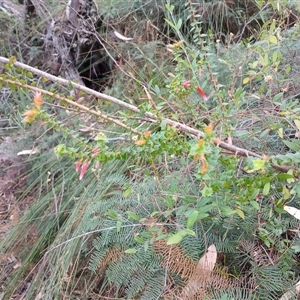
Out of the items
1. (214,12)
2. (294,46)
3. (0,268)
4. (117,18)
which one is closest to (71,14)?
(117,18)

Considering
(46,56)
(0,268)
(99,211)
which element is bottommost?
(0,268)

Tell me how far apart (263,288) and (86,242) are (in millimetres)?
566

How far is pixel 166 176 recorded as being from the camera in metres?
1.18

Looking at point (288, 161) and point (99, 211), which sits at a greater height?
point (288, 161)

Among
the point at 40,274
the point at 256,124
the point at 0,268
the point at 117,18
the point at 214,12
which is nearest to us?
the point at 256,124

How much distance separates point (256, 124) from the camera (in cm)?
125

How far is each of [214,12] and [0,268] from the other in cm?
150

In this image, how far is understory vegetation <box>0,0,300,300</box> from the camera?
0.86 metres

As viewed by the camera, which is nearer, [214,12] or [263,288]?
[263,288]

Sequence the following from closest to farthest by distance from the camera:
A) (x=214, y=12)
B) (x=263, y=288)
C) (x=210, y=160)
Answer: (x=210, y=160)
(x=263, y=288)
(x=214, y=12)

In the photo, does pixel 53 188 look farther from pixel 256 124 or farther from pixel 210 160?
pixel 210 160

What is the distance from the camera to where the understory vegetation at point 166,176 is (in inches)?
33.9

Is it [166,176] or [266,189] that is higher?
[266,189]

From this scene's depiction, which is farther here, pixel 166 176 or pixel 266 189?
pixel 166 176
